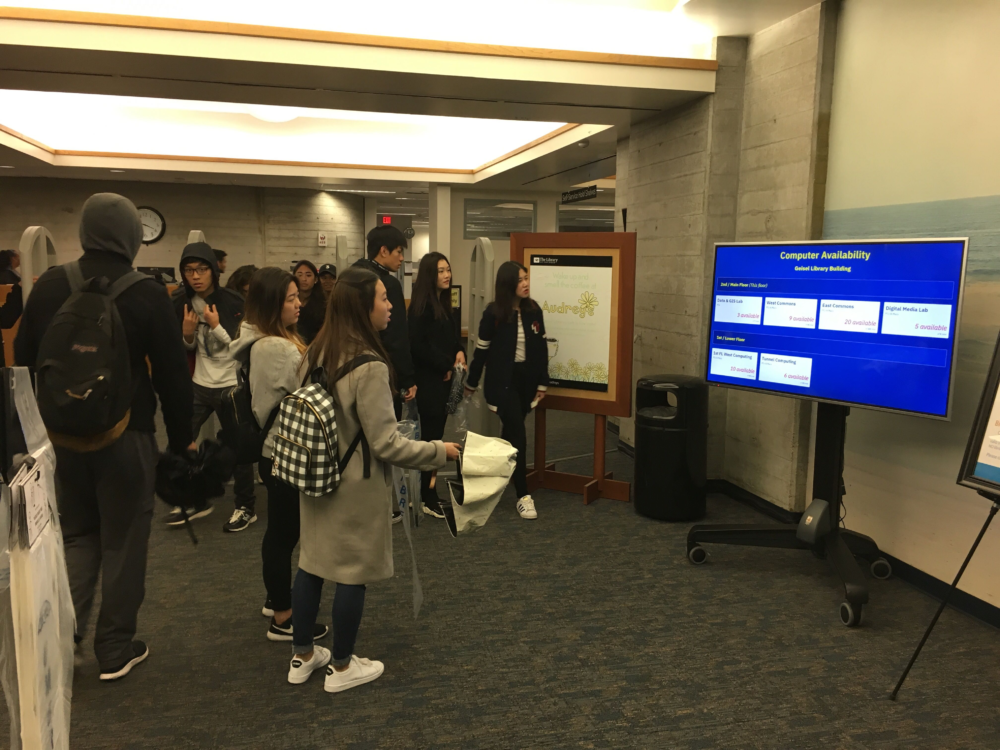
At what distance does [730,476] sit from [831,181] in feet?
6.62

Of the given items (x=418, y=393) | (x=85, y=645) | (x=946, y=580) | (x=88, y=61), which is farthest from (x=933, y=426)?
(x=88, y=61)

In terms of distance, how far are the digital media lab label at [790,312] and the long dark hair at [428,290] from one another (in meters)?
1.80

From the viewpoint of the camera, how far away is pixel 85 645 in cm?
286

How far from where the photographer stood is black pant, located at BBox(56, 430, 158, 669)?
8.15 feet

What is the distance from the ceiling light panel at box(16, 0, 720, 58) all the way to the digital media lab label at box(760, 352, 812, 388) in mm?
2121

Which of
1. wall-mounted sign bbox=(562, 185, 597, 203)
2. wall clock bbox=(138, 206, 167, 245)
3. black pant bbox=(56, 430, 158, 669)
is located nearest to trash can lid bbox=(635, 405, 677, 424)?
black pant bbox=(56, 430, 158, 669)

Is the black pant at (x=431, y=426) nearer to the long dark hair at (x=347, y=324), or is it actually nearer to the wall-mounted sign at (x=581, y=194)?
the long dark hair at (x=347, y=324)

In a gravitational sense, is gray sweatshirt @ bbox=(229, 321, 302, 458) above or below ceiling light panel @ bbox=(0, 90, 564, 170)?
below

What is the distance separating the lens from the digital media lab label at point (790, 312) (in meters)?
3.44

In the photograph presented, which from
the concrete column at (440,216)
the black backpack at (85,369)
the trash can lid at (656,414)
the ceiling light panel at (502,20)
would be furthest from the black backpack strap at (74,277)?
the concrete column at (440,216)

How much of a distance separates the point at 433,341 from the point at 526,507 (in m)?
1.18

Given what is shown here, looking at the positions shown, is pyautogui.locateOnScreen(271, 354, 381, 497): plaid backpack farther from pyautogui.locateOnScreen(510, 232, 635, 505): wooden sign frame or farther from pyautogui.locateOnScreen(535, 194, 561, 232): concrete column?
pyautogui.locateOnScreen(535, 194, 561, 232): concrete column

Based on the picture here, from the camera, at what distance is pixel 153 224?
11.6 meters

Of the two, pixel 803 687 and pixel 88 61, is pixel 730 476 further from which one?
pixel 88 61
